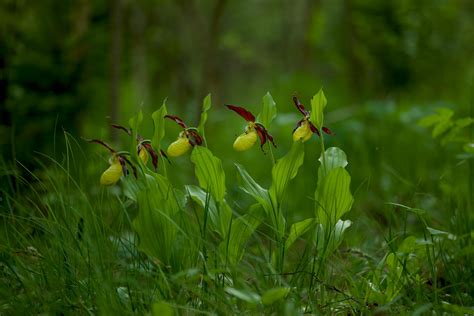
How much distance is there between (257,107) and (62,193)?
4.64m

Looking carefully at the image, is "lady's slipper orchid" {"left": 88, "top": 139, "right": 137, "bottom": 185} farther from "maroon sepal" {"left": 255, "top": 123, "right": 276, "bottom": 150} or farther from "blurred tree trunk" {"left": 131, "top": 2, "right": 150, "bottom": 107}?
"blurred tree trunk" {"left": 131, "top": 2, "right": 150, "bottom": 107}

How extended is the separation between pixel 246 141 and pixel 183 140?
160mm

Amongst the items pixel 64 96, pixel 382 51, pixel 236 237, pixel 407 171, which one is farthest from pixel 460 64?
pixel 236 237

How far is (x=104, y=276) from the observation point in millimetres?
1242

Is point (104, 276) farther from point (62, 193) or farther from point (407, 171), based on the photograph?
point (407, 171)

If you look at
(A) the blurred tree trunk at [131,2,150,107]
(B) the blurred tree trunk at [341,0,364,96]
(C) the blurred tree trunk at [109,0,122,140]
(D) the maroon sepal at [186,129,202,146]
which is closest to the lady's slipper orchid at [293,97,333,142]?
(D) the maroon sepal at [186,129,202,146]

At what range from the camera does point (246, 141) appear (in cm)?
141

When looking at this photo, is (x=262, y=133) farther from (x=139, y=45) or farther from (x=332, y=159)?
(x=139, y=45)

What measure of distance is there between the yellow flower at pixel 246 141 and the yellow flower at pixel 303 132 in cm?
10

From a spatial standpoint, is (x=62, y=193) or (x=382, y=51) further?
(x=382, y=51)

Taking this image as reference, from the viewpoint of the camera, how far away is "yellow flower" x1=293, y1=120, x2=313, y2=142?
1.40 metres

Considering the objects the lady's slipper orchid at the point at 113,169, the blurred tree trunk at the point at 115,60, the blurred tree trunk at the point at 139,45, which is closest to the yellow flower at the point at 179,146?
the lady's slipper orchid at the point at 113,169

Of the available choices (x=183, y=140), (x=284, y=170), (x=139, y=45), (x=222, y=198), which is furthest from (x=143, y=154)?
(x=139, y=45)

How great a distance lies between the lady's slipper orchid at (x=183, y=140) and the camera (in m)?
1.41
